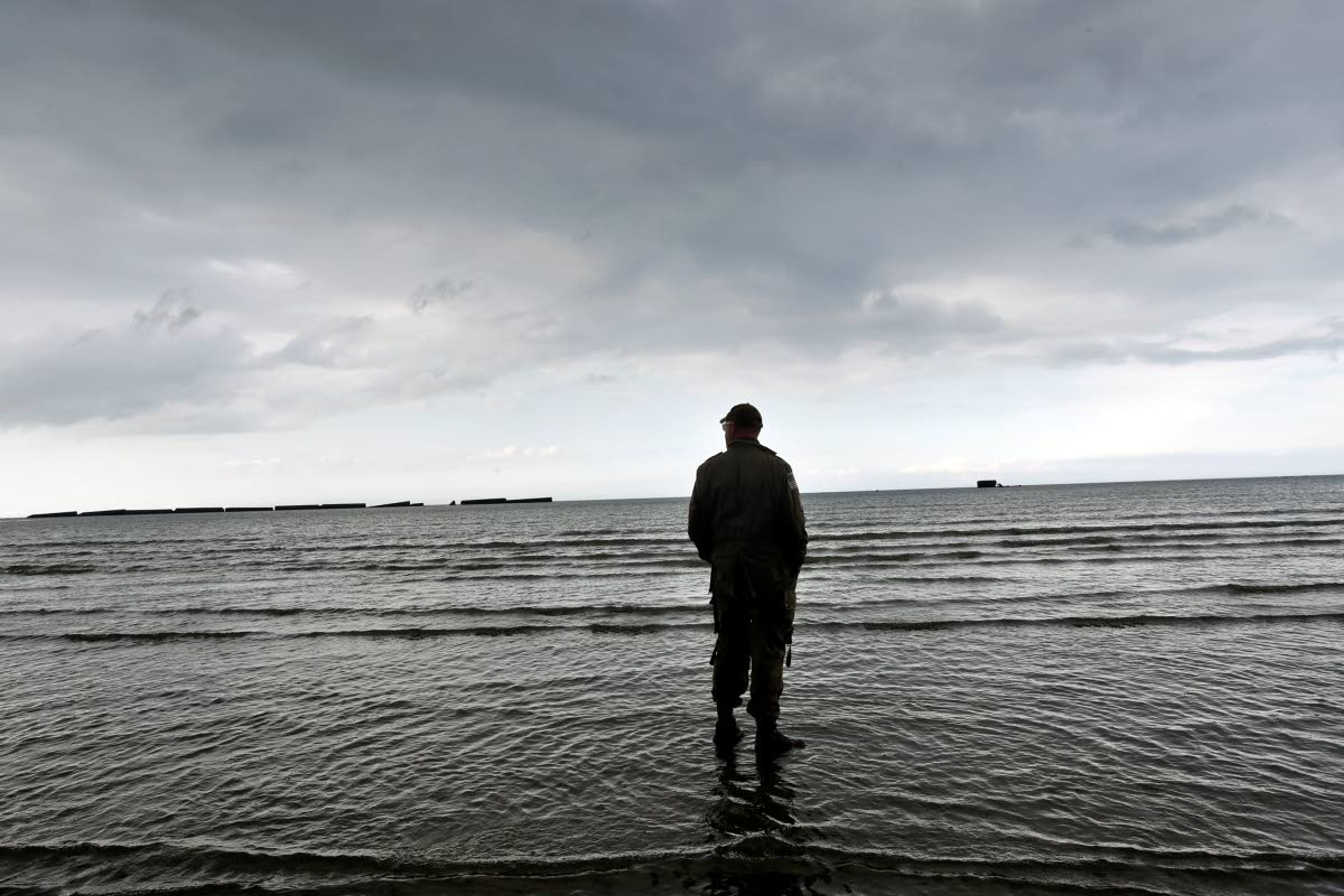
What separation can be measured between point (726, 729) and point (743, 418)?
3056 millimetres

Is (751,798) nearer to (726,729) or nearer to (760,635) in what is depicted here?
(726,729)

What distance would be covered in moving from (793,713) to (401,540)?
5070cm

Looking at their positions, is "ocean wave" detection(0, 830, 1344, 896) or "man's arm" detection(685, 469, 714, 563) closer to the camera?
"ocean wave" detection(0, 830, 1344, 896)

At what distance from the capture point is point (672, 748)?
6766 millimetres

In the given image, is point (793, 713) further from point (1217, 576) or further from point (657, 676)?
point (1217, 576)

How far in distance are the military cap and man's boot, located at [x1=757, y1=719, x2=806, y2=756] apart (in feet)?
8.99

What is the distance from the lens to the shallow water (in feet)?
15.1

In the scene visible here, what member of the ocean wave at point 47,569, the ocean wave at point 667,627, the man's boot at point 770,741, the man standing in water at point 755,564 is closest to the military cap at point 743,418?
the man standing in water at point 755,564

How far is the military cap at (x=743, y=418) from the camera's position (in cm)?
661

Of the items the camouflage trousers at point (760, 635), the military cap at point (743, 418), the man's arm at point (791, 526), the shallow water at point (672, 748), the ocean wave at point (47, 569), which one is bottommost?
the ocean wave at point (47, 569)

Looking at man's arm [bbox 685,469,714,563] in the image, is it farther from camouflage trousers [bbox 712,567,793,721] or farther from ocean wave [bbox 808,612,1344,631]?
ocean wave [bbox 808,612,1344,631]

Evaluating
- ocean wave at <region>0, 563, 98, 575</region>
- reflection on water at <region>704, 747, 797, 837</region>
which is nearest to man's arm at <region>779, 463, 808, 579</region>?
reflection on water at <region>704, 747, 797, 837</region>

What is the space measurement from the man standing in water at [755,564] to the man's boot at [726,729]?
33 centimetres

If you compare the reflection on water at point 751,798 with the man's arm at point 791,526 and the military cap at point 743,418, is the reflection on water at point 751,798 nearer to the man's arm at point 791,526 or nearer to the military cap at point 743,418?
the man's arm at point 791,526
